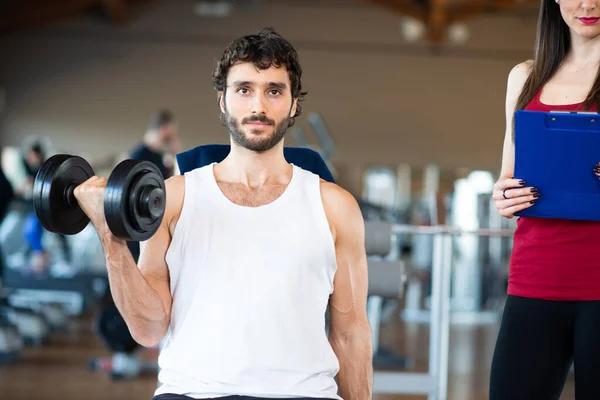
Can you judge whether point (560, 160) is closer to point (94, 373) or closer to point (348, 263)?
point (348, 263)

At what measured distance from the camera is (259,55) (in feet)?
5.68

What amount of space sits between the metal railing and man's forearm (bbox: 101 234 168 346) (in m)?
1.95

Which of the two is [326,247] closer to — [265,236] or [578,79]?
[265,236]

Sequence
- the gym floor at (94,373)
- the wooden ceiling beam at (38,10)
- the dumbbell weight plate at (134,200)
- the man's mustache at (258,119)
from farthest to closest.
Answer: the wooden ceiling beam at (38,10) → the gym floor at (94,373) → the man's mustache at (258,119) → the dumbbell weight plate at (134,200)

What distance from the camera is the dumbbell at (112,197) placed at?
4.53 ft

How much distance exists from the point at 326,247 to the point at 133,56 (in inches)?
486

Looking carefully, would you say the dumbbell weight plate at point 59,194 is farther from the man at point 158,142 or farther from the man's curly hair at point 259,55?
the man at point 158,142

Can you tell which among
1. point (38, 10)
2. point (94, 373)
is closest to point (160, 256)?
point (94, 373)

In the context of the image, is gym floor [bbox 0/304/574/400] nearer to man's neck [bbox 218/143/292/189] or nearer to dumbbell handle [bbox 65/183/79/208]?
man's neck [bbox 218/143/292/189]

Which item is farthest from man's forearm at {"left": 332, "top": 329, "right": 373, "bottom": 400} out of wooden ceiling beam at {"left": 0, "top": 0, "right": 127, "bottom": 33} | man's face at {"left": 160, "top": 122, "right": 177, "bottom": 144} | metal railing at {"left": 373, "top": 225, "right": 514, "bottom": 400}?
wooden ceiling beam at {"left": 0, "top": 0, "right": 127, "bottom": 33}

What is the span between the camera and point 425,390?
137 inches

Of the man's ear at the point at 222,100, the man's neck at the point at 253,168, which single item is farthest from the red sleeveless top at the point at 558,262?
the man's ear at the point at 222,100

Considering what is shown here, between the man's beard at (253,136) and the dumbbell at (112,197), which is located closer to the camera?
the dumbbell at (112,197)

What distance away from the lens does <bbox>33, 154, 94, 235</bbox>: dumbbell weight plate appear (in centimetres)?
146
